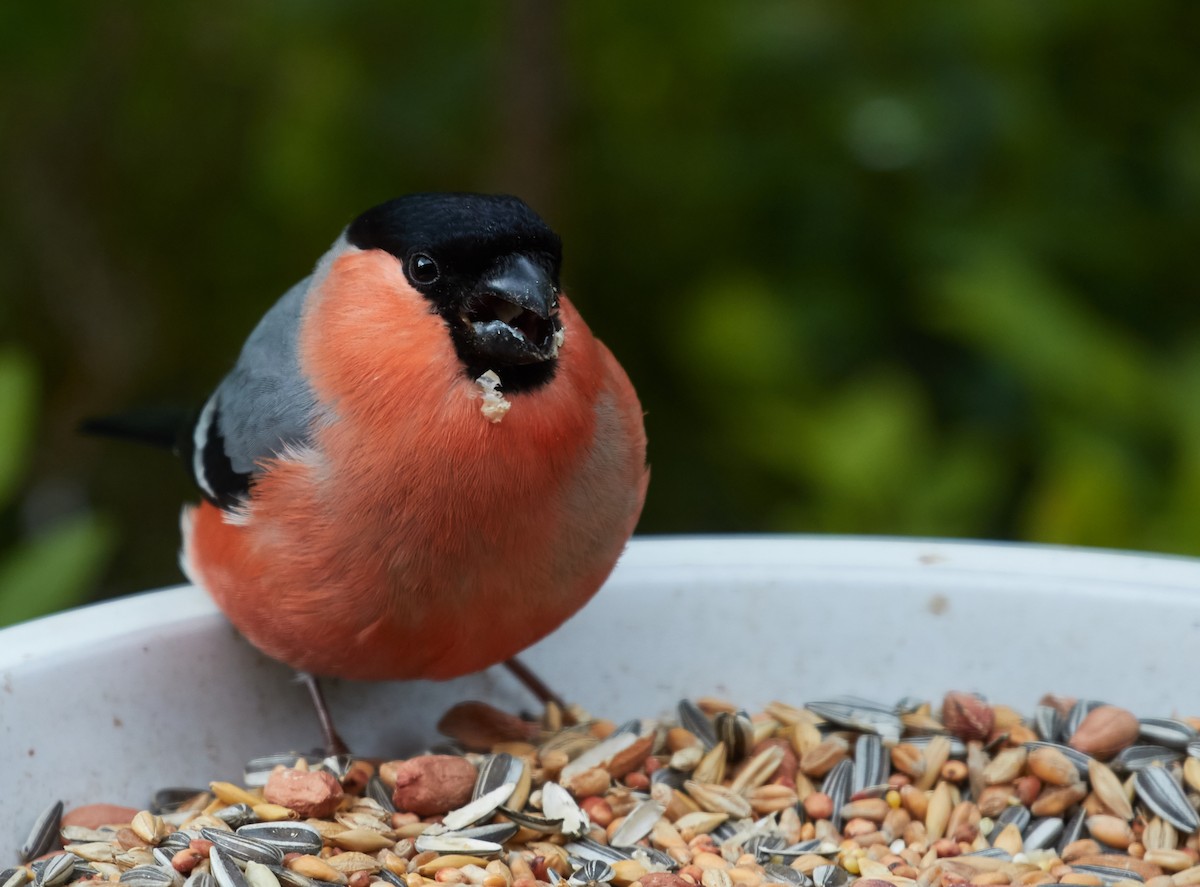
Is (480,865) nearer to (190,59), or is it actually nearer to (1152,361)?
(1152,361)

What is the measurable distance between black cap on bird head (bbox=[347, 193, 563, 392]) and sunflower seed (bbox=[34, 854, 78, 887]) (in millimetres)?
825

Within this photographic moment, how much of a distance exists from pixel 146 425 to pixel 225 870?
1364 mm

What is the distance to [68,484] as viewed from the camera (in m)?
4.80

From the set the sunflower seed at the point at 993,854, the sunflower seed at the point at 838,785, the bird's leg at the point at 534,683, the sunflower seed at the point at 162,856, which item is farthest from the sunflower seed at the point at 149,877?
the sunflower seed at the point at 993,854

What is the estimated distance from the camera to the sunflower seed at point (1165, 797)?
2.10 metres

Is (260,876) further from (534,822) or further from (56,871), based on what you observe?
(534,822)

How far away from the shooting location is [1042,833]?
2.13 metres

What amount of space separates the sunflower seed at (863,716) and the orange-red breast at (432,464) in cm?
43

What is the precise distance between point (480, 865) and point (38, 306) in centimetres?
371

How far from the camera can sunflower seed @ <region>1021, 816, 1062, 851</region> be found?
2117mm

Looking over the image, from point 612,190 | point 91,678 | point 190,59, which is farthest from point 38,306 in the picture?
point 91,678

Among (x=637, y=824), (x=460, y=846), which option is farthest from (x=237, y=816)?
(x=637, y=824)

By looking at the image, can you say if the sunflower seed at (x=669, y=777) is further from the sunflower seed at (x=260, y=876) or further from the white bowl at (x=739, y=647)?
the sunflower seed at (x=260, y=876)

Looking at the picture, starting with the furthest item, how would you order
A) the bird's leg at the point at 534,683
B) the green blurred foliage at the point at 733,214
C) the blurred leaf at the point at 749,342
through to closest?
A: the blurred leaf at the point at 749,342, the green blurred foliage at the point at 733,214, the bird's leg at the point at 534,683
